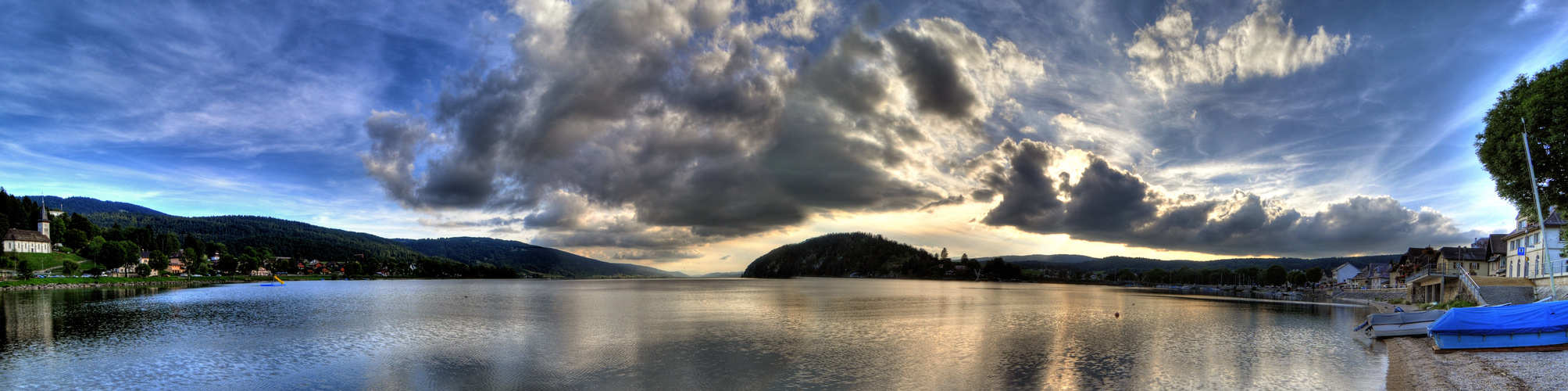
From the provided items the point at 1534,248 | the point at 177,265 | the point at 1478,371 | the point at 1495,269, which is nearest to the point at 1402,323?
the point at 1478,371

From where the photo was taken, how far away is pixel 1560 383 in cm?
1842

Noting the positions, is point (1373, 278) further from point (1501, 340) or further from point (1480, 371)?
point (1480, 371)

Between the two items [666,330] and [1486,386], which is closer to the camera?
[1486,386]

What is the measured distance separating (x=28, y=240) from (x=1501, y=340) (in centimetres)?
22248

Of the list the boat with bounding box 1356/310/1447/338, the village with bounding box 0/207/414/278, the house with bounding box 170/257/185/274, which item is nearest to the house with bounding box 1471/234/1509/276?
the boat with bounding box 1356/310/1447/338

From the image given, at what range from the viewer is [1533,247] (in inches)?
2240

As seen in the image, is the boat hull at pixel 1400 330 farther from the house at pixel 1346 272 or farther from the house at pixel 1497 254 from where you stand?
the house at pixel 1346 272

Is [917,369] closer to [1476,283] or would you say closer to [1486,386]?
[1486,386]

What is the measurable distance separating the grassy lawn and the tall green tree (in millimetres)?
197751

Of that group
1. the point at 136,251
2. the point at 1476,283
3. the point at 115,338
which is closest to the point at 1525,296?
the point at 1476,283

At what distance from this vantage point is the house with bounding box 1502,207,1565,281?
53.1 metres

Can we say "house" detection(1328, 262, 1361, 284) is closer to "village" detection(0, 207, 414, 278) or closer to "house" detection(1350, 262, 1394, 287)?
"house" detection(1350, 262, 1394, 287)

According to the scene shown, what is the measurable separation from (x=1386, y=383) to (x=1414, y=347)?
9.96 m

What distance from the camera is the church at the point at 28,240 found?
433 ft
